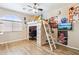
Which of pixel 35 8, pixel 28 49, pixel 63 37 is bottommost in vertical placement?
pixel 28 49

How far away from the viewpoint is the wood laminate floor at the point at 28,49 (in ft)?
5.60

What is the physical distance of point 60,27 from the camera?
1.75 m

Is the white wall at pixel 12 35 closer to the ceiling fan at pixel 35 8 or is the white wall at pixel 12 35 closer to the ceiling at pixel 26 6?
the ceiling at pixel 26 6

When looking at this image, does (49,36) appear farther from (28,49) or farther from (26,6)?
(26,6)

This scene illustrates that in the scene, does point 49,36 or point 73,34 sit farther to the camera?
point 49,36

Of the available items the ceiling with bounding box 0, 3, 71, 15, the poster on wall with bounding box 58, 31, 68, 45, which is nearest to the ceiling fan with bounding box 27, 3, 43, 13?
the ceiling with bounding box 0, 3, 71, 15

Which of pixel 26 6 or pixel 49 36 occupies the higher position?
pixel 26 6

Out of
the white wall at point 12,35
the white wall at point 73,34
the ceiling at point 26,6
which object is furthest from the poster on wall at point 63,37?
the white wall at point 12,35

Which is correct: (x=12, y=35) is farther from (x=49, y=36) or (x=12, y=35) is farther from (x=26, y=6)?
(x=49, y=36)

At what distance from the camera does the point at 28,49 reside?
1.79 metres

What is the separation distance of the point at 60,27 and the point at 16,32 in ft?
2.83

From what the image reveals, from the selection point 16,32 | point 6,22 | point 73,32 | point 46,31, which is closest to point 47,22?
point 46,31

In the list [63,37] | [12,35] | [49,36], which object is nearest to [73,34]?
[63,37]

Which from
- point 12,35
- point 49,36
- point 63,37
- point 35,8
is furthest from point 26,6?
point 63,37
